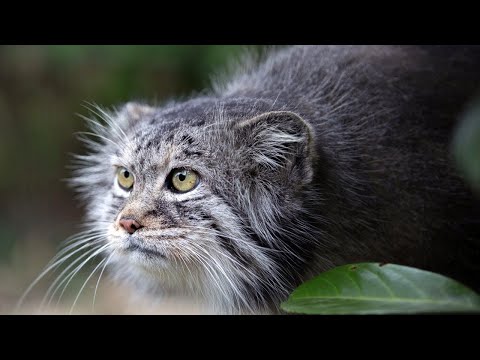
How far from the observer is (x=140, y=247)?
3594 mm

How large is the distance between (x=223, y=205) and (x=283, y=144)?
0.46 meters

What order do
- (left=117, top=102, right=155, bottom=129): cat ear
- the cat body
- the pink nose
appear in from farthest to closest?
(left=117, top=102, right=155, bottom=129): cat ear, the cat body, the pink nose

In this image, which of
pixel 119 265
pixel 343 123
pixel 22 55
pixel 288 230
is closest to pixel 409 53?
pixel 343 123

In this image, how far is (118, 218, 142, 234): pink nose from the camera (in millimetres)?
3537

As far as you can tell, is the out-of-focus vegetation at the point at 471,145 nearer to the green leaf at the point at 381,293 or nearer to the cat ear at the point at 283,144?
the green leaf at the point at 381,293

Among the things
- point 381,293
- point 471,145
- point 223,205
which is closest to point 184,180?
point 223,205

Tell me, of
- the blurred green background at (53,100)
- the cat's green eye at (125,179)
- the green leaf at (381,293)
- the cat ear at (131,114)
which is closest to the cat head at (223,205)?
the cat's green eye at (125,179)

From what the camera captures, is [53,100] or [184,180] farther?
[53,100]

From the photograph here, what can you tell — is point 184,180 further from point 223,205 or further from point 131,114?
point 131,114

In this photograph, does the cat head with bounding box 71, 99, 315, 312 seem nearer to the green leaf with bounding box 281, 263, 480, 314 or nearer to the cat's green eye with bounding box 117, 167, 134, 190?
the cat's green eye with bounding box 117, 167, 134, 190

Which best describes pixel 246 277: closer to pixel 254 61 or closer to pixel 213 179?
pixel 213 179

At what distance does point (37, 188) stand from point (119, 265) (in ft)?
12.6

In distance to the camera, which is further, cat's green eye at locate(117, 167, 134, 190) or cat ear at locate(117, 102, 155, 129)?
cat ear at locate(117, 102, 155, 129)

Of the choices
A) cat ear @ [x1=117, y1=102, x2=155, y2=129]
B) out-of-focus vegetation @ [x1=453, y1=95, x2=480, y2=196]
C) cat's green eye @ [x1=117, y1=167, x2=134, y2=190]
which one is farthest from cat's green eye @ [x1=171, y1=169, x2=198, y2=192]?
out-of-focus vegetation @ [x1=453, y1=95, x2=480, y2=196]
